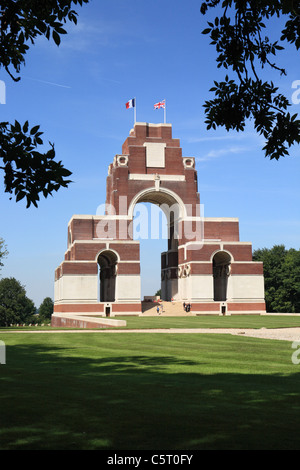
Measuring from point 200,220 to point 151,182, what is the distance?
8.06m

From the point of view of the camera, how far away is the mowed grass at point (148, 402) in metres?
5.45

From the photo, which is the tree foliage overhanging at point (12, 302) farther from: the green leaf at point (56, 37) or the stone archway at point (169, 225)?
the green leaf at point (56, 37)

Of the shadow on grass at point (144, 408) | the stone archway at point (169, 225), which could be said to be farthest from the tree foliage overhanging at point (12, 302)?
the shadow on grass at point (144, 408)

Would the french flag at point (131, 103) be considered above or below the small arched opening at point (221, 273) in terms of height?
above

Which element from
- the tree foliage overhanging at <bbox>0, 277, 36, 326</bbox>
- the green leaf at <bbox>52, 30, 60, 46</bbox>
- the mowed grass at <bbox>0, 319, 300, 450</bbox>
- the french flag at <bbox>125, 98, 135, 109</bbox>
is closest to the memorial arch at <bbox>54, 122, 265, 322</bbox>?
the french flag at <bbox>125, 98, 135, 109</bbox>

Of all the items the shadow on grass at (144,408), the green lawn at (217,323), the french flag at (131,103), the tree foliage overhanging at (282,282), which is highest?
the french flag at (131,103)

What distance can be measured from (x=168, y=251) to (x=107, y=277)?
948 cm

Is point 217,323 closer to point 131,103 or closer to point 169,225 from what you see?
point 169,225

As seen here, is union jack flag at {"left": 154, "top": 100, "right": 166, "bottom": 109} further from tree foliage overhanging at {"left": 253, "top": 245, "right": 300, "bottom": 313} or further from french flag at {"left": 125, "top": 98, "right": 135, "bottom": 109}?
tree foliage overhanging at {"left": 253, "top": 245, "right": 300, "bottom": 313}

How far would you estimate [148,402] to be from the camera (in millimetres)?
7250

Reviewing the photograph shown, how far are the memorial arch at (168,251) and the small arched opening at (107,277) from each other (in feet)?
0.49

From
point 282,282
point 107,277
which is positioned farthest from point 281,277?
point 107,277

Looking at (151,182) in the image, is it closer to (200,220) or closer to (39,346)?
(200,220)

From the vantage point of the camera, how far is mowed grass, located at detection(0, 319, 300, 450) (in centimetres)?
545
